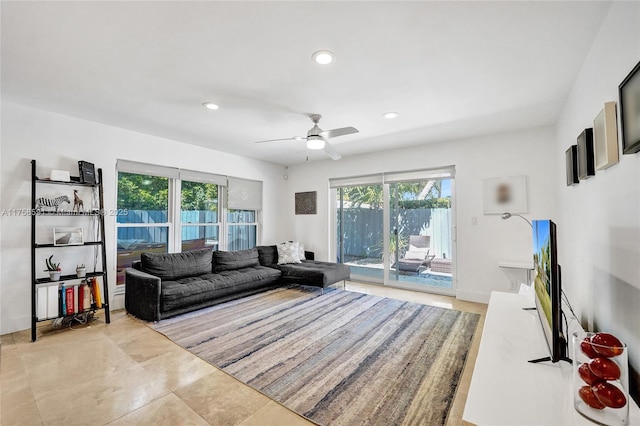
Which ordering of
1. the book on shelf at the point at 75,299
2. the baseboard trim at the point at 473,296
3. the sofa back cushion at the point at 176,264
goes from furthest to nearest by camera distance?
the baseboard trim at the point at 473,296 → the sofa back cushion at the point at 176,264 → the book on shelf at the point at 75,299

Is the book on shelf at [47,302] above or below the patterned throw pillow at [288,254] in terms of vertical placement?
below

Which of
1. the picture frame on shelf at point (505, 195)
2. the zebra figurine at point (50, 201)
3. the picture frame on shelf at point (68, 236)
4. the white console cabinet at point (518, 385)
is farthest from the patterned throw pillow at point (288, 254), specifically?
the white console cabinet at point (518, 385)

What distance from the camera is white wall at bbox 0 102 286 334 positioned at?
118 inches

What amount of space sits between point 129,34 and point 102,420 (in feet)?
8.19

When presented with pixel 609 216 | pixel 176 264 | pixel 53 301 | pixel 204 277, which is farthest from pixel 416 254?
pixel 53 301

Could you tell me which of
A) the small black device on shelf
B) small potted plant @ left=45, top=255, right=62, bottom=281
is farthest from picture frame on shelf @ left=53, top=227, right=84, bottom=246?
the small black device on shelf

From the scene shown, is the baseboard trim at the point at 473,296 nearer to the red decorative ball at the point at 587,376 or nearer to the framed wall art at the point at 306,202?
the framed wall art at the point at 306,202

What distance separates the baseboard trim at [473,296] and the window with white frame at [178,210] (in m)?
3.97

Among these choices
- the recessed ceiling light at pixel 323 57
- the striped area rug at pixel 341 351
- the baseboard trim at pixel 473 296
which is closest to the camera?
the striped area rug at pixel 341 351

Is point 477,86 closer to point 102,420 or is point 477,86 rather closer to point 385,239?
point 385,239

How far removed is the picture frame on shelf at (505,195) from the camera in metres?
3.83

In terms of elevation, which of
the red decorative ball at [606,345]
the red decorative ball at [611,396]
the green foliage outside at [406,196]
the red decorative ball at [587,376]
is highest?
the green foliage outside at [406,196]

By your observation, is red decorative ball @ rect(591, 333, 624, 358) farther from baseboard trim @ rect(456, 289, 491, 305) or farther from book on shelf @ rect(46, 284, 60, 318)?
book on shelf @ rect(46, 284, 60, 318)

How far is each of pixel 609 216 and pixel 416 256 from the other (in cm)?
329
